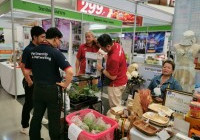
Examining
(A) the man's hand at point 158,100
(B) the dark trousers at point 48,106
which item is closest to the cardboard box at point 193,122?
(A) the man's hand at point 158,100

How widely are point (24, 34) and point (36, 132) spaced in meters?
3.62

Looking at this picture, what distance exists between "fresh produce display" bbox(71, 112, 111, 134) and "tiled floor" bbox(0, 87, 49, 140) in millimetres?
1028

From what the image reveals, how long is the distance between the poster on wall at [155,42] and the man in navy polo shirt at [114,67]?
26.8 feet

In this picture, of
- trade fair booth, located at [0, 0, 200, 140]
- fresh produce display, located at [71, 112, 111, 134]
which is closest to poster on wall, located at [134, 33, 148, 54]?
trade fair booth, located at [0, 0, 200, 140]

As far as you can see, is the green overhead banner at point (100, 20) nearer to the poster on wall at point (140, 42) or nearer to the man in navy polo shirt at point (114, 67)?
the poster on wall at point (140, 42)

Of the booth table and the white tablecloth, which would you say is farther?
the booth table

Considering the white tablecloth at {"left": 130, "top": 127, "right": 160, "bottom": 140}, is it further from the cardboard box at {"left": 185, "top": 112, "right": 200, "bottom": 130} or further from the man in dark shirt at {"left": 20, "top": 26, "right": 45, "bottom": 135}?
the man in dark shirt at {"left": 20, "top": 26, "right": 45, "bottom": 135}

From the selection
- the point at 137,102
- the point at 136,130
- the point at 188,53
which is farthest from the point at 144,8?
the point at 136,130

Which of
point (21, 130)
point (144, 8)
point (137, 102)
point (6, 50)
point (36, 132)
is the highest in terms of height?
point (144, 8)

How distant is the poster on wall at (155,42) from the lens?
388 inches

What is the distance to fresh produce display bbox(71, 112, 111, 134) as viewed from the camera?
1.72m

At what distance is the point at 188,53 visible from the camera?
10.5ft

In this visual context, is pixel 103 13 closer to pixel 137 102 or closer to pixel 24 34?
pixel 24 34

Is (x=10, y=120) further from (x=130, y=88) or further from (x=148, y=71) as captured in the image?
(x=148, y=71)
